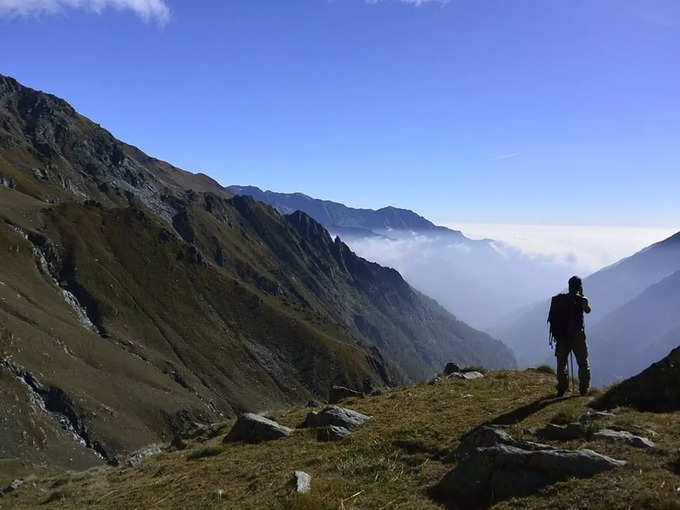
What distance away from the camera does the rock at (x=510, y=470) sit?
1038cm

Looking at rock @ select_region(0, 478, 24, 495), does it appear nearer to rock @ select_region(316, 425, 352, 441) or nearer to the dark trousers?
rock @ select_region(316, 425, 352, 441)

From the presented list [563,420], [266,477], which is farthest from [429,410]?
[266,477]

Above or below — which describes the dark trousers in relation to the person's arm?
below

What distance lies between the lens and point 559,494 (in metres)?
9.79

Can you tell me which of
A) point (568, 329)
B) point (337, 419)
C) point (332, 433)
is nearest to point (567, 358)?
point (568, 329)

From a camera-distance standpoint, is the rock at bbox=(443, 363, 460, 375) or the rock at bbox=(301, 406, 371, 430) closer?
the rock at bbox=(301, 406, 371, 430)

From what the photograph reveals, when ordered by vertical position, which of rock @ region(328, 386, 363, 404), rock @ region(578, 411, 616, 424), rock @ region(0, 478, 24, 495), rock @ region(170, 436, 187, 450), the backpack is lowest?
rock @ region(0, 478, 24, 495)

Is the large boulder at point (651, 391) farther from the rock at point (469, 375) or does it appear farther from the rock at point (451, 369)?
the rock at point (451, 369)

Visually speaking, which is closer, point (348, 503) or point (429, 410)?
point (348, 503)

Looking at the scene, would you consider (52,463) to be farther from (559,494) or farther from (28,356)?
(559,494)

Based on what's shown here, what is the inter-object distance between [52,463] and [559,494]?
4579 inches

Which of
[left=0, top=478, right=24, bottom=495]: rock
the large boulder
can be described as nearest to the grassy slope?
the large boulder

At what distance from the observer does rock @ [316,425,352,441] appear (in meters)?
16.3

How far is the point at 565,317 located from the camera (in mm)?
17953
